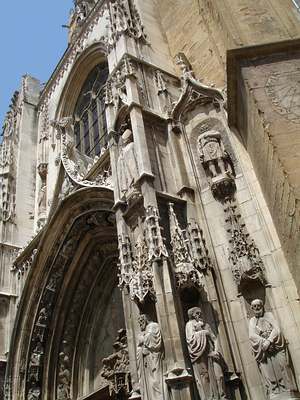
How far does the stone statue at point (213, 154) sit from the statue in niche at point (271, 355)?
2433 millimetres

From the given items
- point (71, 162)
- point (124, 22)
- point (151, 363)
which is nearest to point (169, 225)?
point (151, 363)

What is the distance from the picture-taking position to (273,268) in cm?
555

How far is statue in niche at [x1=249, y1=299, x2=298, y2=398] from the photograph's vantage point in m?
4.62

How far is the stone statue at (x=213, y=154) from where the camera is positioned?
22.2 feet

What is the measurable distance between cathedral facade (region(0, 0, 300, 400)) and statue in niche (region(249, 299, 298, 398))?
14 millimetres

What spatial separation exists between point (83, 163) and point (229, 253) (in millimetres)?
6507

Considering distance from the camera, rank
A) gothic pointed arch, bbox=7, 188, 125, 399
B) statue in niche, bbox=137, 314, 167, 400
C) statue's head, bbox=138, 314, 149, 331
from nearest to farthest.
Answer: statue in niche, bbox=137, 314, 167, 400 → statue's head, bbox=138, 314, 149, 331 → gothic pointed arch, bbox=7, 188, 125, 399

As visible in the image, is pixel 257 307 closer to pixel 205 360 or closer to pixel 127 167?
pixel 205 360

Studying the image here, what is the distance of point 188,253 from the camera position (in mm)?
5734

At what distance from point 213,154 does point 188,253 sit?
71.6 inches

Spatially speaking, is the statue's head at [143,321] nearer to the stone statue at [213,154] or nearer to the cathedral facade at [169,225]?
the cathedral facade at [169,225]

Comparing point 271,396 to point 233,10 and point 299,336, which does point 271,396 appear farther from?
point 233,10

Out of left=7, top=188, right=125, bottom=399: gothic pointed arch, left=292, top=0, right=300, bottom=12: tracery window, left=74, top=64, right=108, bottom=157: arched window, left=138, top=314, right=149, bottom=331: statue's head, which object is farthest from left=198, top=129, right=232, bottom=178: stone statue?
left=74, top=64, right=108, bottom=157: arched window

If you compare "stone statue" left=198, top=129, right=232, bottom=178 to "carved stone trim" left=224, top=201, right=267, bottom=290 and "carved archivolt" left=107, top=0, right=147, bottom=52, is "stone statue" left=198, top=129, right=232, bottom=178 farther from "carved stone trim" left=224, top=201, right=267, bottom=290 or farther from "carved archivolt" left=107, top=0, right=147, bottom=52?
"carved archivolt" left=107, top=0, right=147, bottom=52
